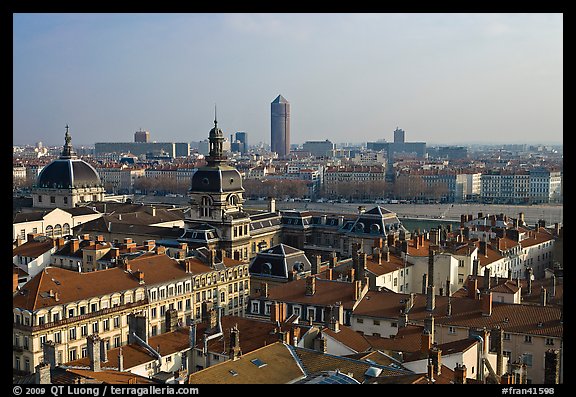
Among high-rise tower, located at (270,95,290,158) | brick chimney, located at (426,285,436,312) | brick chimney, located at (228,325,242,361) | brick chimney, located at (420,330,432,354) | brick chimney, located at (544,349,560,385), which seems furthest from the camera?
high-rise tower, located at (270,95,290,158)

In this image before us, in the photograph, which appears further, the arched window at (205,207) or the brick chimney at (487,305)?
the arched window at (205,207)

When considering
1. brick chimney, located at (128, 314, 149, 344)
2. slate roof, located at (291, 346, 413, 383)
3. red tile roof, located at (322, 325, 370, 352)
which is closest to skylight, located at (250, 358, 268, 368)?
slate roof, located at (291, 346, 413, 383)

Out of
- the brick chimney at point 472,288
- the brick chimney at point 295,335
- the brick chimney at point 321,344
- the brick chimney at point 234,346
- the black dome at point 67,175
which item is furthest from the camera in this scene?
the black dome at point 67,175

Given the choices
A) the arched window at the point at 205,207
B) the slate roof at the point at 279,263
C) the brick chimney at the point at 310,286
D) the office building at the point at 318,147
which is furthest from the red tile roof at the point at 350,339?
the office building at the point at 318,147

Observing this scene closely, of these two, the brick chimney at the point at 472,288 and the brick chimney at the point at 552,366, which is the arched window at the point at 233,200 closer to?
the brick chimney at the point at 472,288

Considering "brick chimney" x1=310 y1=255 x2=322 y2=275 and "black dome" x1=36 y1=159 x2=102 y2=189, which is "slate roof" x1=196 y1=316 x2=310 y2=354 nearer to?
"brick chimney" x1=310 y1=255 x2=322 y2=275

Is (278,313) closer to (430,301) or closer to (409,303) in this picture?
(409,303)

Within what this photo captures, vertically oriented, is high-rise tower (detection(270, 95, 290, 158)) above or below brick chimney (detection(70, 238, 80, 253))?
above
